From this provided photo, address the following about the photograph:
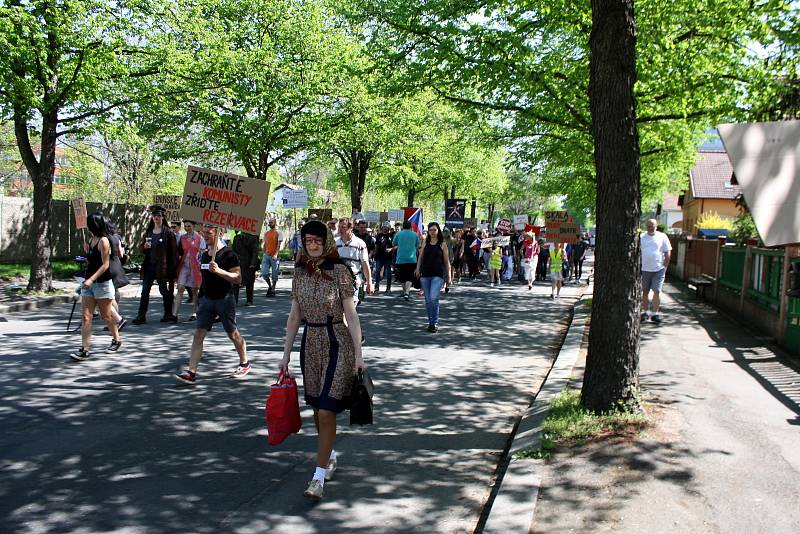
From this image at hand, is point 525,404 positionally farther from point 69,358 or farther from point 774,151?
point 69,358

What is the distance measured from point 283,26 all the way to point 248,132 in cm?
385

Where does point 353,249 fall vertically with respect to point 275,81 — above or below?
below

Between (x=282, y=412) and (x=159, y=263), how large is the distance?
8268mm

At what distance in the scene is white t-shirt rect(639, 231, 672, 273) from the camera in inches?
490

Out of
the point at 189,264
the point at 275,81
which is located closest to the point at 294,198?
the point at 275,81

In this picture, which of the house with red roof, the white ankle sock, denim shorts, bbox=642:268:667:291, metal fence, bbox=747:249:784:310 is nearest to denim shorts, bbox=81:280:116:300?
the white ankle sock

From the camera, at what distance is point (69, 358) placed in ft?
28.5

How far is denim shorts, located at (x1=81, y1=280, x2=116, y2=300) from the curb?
5324 millimetres

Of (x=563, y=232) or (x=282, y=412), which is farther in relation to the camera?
(x=563, y=232)

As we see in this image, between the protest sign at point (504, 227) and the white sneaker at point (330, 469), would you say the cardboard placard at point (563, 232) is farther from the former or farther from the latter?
the white sneaker at point (330, 469)

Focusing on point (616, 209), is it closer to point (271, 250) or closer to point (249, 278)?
point (249, 278)

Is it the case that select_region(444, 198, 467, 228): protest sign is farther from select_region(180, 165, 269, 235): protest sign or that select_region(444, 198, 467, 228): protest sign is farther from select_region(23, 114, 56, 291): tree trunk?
select_region(180, 165, 269, 235): protest sign

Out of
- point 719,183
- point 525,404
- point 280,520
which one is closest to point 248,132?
point 525,404

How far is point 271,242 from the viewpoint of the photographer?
661 inches
